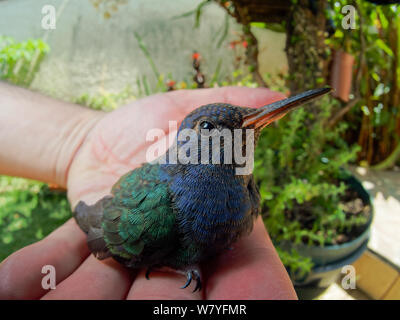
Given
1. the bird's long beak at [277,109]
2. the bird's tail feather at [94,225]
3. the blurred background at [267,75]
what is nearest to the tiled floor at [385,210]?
the blurred background at [267,75]

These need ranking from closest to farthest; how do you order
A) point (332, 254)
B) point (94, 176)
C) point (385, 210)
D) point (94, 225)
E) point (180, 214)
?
point (180, 214) → point (94, 225) → point (94, 176) → point (332, 254) → point (385, 210)

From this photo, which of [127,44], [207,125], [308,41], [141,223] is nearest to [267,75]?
[308,41]

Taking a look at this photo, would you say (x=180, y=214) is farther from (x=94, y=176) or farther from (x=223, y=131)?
(x=94, y=176)

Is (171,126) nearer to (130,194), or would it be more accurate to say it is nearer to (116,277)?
(130,194)

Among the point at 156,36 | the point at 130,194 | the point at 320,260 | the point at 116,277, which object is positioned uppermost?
the point at 156,36

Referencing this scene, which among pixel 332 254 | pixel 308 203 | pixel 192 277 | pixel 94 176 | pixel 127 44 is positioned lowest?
pixel 332 254

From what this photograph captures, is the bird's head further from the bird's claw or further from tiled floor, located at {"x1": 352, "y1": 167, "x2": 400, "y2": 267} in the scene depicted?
tiled floor, located at {"x1": 352, "y1": 167, "x2": 400, "y2": 267}

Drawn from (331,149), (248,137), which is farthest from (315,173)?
(248,137)
